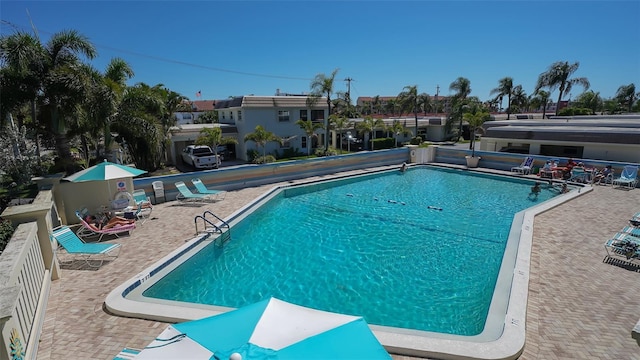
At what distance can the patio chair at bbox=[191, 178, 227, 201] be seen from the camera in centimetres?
1417

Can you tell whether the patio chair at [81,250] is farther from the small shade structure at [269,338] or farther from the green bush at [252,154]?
the green bush at [252,154]

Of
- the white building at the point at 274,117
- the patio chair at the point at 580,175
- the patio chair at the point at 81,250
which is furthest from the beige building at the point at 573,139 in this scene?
the patio chair at the point at 81,250

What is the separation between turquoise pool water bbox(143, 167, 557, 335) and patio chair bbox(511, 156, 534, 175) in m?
4.32

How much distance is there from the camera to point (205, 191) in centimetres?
1422

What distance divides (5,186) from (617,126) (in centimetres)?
3349

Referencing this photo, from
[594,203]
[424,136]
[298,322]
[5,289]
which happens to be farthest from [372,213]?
[424,136]

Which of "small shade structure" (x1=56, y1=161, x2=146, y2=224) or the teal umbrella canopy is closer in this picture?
the teal umbrella canopy

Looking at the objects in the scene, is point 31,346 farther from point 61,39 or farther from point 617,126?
point 617,126

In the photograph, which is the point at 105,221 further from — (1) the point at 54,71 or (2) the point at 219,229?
(1) the point at 54,71

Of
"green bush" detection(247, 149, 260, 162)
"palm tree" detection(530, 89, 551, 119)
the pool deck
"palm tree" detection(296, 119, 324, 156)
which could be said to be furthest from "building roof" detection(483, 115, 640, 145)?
"palm tree" detection(530, 89, 551, 119)

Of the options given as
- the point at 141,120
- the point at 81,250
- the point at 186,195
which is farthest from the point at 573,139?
the point at 141,120

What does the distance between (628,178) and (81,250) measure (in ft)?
75.5

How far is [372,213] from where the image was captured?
13242 mm

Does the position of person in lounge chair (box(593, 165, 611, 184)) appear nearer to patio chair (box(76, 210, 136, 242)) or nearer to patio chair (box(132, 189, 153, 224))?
patio chair (box(132, 189, 153, 224))
